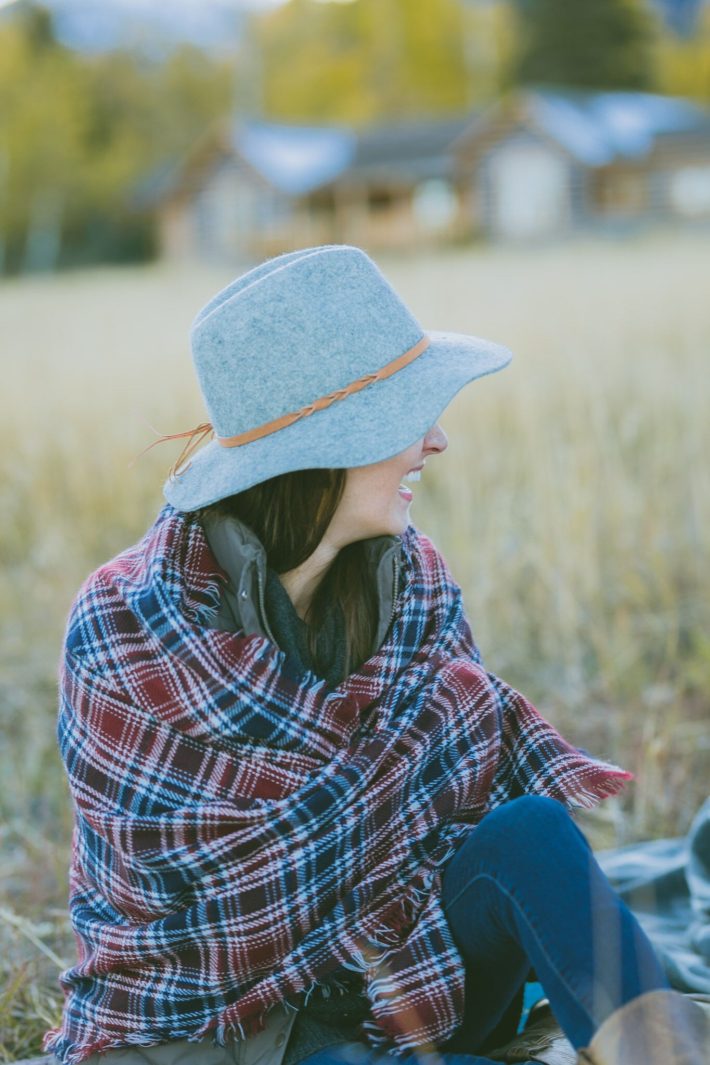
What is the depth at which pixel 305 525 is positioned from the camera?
180 centimetres

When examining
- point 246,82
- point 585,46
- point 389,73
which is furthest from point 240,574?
point 389,73

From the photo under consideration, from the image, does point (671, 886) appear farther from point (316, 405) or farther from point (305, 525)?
point (316, 405)

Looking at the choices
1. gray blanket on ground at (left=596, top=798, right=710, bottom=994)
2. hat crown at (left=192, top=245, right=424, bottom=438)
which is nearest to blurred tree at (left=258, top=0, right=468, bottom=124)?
gray blanket on ground at (left=596, top=798, right=710, bottom=994)

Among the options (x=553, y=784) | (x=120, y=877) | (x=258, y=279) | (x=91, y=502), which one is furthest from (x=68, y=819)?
(x=91, y=502)

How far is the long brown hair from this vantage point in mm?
1778

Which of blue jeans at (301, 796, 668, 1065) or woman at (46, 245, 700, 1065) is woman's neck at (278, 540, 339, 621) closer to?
woman at (46, 245, 700, 1065)

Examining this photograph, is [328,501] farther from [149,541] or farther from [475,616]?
[475,616]

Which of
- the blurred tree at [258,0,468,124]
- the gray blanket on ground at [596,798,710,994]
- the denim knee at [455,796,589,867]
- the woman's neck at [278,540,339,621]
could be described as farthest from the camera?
the blurred tree at [258,0,468,124]

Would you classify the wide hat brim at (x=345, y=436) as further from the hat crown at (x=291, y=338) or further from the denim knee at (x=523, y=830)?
the denim knee at (x=523, y=830)

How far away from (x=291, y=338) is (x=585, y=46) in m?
42.4

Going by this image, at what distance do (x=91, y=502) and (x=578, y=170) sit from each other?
28.2 metres

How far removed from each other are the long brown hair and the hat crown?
100 mm

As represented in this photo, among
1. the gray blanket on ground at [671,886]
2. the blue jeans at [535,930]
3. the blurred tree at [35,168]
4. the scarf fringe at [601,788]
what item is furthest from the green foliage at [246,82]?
the blue jeans at [535,930]

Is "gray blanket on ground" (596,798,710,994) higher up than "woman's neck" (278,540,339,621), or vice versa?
"woman's neck" (278,540,339,621)
